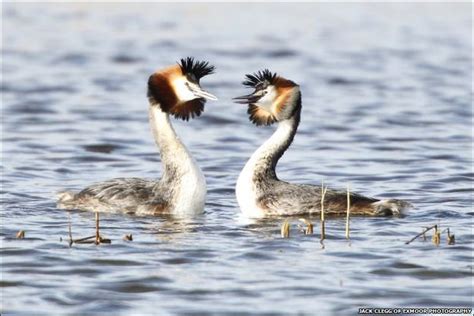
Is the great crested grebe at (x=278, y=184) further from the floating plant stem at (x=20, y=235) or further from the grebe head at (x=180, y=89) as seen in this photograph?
the floating plant stem at (x=20, y=235)

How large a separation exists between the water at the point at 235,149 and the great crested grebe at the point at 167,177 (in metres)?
0.18

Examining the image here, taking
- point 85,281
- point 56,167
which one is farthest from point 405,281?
point 56,167

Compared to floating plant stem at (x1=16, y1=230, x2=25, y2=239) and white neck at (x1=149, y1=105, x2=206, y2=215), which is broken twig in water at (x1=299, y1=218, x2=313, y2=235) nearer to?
white neck at (x1=149, y1=105, x2=206, y2=215)

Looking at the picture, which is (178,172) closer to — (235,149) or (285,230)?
(285,230)

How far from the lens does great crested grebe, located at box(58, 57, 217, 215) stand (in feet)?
42.7

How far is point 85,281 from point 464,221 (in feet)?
13.8

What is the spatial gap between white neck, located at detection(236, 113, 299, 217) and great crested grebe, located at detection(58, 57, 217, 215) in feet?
1.34

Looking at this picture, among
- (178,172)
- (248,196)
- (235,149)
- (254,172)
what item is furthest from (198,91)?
(235,149)

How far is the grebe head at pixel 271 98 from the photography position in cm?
1348

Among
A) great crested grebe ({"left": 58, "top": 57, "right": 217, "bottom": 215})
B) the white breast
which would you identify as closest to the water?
great crested grebe ({"left": 58, "top": 57, "right": 217, "bottom": 215})

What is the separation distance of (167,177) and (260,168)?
96 centimetres

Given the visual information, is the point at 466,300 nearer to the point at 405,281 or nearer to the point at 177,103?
the point at 405,281

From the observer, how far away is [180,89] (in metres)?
13.2

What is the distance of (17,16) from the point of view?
112 ft
